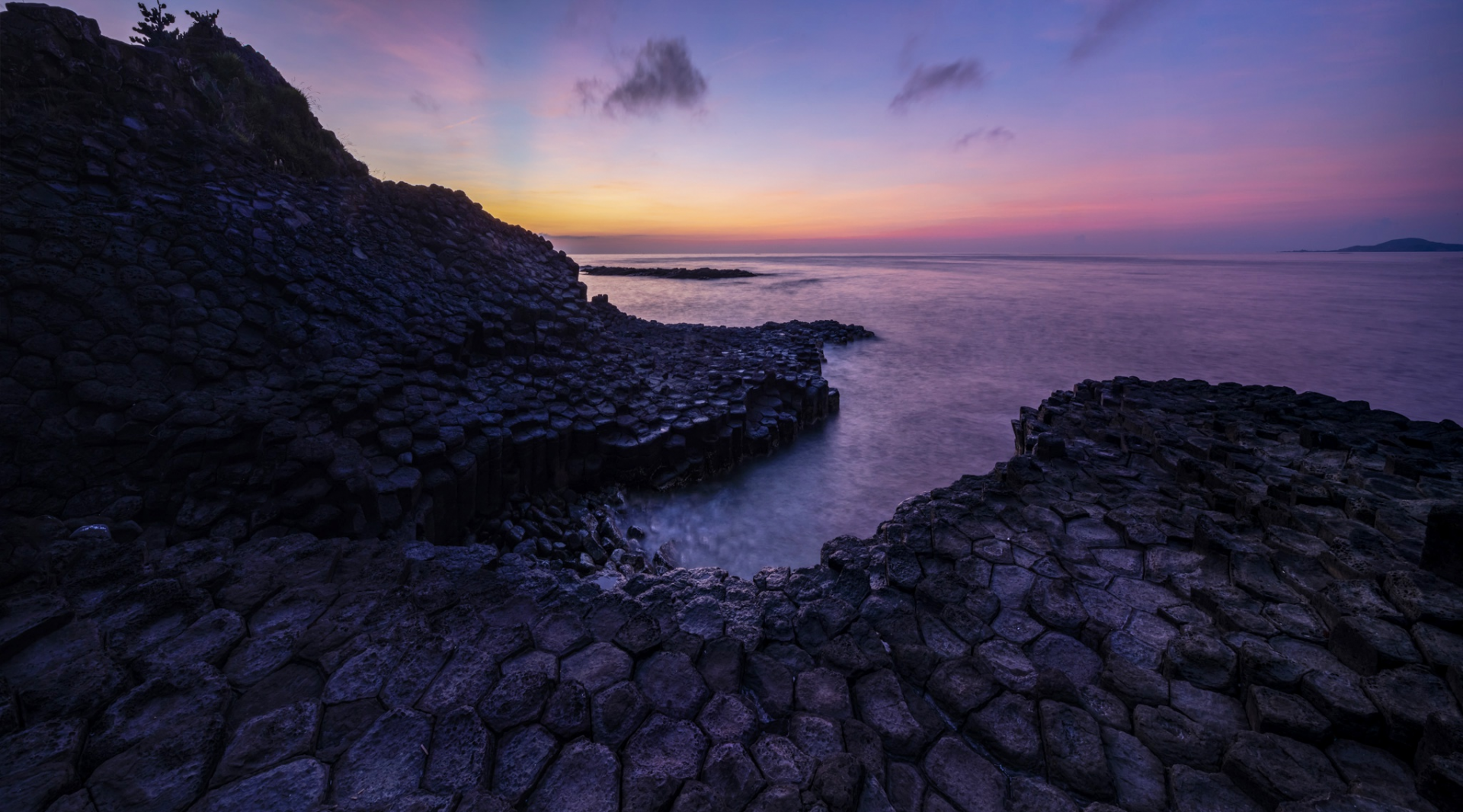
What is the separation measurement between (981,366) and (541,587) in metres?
15.5

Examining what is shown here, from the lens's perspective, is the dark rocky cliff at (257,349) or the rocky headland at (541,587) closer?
the rocky headland at (541,587)

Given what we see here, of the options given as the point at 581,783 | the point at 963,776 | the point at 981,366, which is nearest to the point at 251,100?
the point at 581,783

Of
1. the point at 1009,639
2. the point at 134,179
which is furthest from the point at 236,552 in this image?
the point at 134,179

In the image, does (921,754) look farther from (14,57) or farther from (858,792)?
(14,57)

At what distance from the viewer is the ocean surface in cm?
714

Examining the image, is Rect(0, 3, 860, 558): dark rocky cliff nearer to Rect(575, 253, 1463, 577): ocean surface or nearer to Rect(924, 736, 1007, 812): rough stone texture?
Rect(575, 253, 1463, 577): ocean surface

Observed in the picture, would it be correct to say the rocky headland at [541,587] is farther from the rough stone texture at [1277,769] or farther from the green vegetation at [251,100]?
the green vegetation at [251,100]

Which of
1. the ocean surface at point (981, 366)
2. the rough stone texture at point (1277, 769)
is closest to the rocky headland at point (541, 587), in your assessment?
the rough stone texture at point (1277, 769)

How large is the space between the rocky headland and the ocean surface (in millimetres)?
1580

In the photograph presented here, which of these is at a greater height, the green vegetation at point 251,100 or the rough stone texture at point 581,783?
the green vegetation at point 251,100

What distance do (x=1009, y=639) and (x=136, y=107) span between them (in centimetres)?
1306

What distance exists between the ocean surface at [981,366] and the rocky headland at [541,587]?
158cm

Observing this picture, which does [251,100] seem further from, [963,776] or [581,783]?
[963,776]

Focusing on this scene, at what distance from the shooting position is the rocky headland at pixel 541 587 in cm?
210
